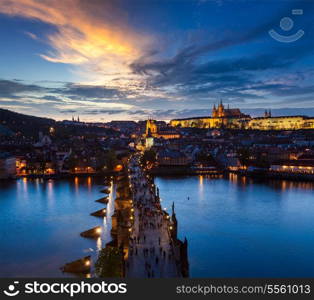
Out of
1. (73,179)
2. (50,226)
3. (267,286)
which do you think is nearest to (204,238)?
(50,226)

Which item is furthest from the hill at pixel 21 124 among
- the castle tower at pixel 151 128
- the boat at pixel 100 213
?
the boat at pixel 100 213

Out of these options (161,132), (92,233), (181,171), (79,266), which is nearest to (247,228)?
(92,233)

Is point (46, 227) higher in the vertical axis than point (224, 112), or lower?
lower

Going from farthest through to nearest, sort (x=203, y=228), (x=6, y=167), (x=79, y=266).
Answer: (x=6, y=167)
(x=203, y=228)
(x=79, y=266)

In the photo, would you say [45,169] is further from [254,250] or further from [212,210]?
[254,250]

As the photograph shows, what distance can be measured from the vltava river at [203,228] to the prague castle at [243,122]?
121 feet

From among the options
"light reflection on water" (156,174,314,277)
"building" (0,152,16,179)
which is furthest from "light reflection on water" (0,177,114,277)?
"building" (0,152,16,179)

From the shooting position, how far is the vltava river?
6434 mm

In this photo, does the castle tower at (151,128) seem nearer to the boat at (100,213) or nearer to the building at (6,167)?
the building at (6,167)

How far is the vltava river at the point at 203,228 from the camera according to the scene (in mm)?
6434

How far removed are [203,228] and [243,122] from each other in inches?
1865

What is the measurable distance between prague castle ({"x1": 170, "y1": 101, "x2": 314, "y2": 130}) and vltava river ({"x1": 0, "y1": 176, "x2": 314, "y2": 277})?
36.8m

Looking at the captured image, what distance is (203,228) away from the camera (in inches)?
342

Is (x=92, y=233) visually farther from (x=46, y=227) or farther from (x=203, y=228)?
(x=203, y=228)
